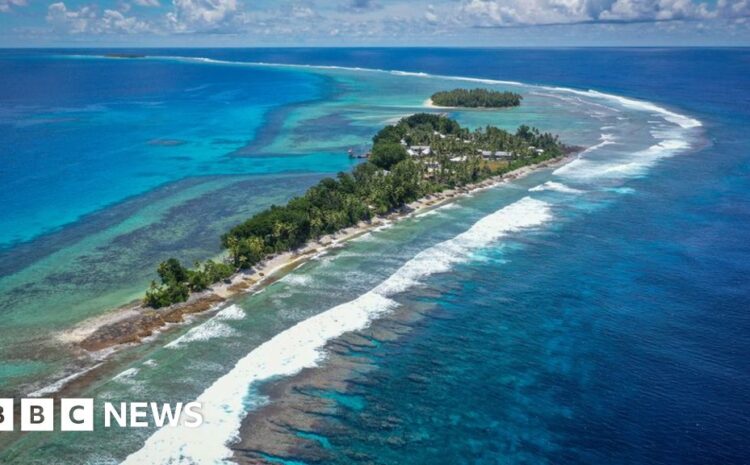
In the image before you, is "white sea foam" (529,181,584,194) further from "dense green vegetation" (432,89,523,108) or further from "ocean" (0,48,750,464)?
"dense green vegetation" (432,89,523,108)

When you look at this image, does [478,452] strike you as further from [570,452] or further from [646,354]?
[646,354]

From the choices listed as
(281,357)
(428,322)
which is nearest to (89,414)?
(281,357)

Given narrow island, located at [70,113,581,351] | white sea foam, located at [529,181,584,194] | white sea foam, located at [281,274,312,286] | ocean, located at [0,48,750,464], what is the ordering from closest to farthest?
ocean, located at [0,48,750,464] < narrow island, located at [70,113,581,351] < white sea foam, located at [281,274,312,286] < white sea foam, located at [529,181,584,194]

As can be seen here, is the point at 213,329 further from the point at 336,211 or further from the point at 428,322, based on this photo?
the point at 336,211

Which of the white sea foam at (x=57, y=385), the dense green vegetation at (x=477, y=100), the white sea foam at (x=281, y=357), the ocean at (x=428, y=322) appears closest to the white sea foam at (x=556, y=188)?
the ocean at (x=428, y=322)

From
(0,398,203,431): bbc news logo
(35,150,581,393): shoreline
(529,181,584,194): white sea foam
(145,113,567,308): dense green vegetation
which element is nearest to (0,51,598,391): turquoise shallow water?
(35,150,581,393): shoreline

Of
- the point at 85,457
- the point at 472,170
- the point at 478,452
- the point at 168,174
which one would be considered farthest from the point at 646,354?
the point at 168,174
